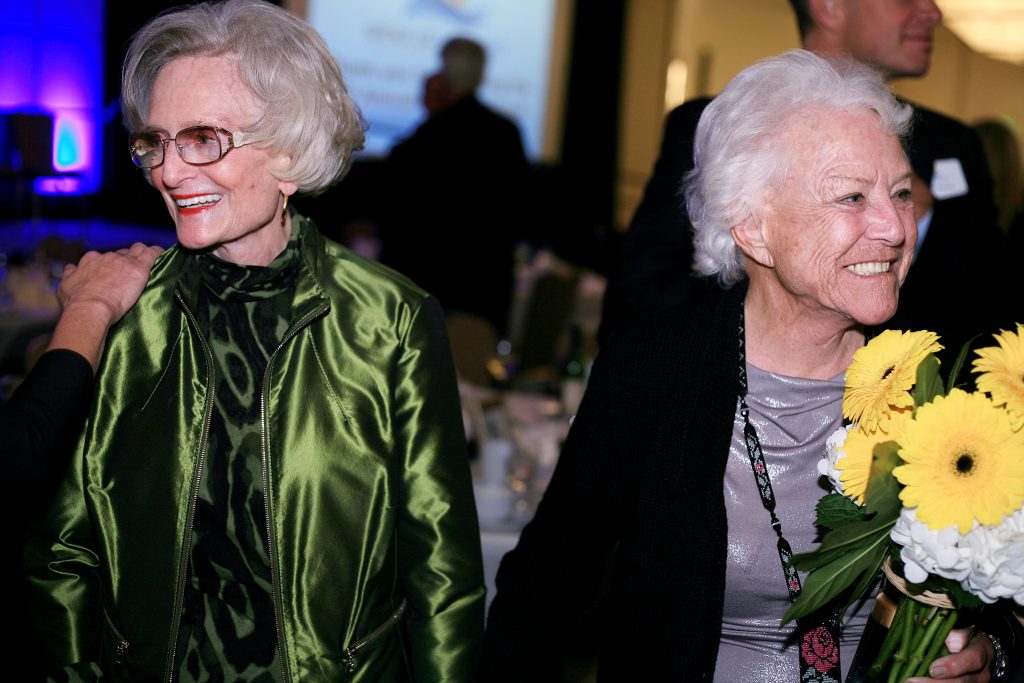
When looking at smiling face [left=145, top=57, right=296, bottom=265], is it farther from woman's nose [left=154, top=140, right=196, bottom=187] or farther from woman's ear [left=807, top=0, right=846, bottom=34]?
woman's ear [left=807, top=0, right=846, bottom=34]

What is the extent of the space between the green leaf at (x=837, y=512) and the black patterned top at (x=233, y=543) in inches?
33.1

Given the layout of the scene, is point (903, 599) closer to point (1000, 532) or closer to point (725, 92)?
point (1000, 532)

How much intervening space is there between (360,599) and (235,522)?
0.23m

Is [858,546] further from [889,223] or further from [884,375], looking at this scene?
[889,223]

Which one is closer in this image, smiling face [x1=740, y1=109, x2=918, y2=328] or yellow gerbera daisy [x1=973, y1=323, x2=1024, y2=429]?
yellow gerbera daisy [x1=973, y1=323, x2=1024, y2=429]

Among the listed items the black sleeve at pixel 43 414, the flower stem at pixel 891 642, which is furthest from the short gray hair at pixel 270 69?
the flower stem at pixel 891 642

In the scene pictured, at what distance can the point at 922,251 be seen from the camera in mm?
2617

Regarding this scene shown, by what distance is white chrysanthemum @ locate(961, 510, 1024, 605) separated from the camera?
1284 millimetres

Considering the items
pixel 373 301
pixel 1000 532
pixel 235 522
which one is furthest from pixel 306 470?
pixel 1000 532

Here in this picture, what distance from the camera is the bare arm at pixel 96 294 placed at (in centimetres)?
162

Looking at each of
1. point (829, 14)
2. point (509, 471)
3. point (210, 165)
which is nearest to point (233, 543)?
point (210, 165)

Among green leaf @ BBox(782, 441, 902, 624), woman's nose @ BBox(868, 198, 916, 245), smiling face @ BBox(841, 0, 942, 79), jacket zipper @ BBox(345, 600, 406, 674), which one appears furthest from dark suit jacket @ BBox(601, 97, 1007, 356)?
green leaf @ BBox(782, 441, 902, 624)

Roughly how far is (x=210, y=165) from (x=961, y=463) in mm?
1130

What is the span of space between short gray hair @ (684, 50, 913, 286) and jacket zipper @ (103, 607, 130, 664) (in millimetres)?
1191
